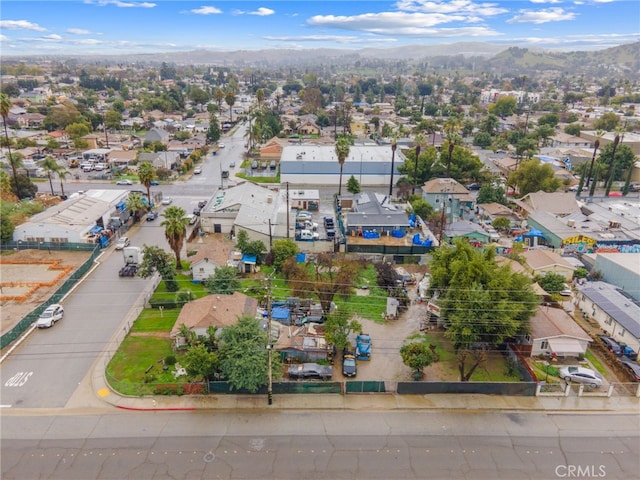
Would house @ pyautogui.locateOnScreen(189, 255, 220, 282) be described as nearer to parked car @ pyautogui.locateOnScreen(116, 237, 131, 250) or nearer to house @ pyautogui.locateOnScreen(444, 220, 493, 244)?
parked car @ pyautogui.locateOnScreen(116, 237, 131, 250)

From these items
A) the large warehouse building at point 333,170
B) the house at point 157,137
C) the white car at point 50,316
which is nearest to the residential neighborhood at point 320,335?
the white car at point 50,316

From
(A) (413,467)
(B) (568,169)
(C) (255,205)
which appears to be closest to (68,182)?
(C) (255,205)

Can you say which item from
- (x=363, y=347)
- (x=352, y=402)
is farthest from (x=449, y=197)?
(x=352, y=402)

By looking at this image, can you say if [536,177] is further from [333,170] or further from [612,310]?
[612,310]

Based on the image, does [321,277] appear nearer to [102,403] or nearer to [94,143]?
[102,403]

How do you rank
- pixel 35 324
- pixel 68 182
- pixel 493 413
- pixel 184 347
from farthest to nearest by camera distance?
pixel 68 182 < pixel 35 324 < pixel 184 347 < pixel 493 413

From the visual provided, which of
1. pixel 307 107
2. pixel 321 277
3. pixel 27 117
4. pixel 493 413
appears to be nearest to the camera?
pixel 493 413

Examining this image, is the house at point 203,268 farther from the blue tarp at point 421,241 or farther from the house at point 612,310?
the house at point 612,310

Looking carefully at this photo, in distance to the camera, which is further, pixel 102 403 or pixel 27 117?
pixel 27 117
